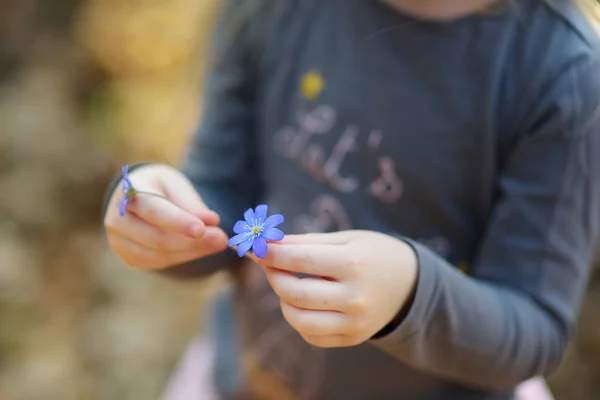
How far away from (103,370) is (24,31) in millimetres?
700

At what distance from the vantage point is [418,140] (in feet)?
1.55

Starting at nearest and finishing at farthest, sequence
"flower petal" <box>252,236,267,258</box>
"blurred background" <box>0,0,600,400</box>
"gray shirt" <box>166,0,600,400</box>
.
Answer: "flower petal" <box>252,236,267,258</box> → "gray shirt" <box>166,0,600,400</box> → "blurred background" <box>0,0,600,400</box>

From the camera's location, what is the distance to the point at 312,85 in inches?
19.9

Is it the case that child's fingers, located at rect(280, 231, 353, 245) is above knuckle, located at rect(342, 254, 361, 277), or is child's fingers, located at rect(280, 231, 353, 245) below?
above

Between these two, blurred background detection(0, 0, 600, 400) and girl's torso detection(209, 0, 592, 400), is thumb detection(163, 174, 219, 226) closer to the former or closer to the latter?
girl's torso detection(209, 0, 592, 400)

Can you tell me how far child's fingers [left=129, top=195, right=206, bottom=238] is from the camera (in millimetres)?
367

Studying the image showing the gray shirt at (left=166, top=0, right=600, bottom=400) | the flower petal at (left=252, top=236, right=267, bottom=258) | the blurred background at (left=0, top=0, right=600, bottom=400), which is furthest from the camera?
the blurred background at (left=0, top=0, right=600, bottom=400)

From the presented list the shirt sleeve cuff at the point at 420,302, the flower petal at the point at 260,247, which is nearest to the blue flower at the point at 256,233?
the flower petal at the point at 260,247

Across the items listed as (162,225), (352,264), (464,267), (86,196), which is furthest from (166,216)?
(86,196)

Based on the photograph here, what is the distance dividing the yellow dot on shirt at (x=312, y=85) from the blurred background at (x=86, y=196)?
258mm

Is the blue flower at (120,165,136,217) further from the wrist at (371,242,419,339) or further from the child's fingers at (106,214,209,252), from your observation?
the wrist at (371,242,419,339)

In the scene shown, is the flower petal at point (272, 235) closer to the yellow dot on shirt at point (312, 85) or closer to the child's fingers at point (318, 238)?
the child's fingers at point (318, 238)

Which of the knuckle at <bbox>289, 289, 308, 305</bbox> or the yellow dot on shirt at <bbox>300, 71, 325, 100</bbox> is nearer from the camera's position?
the knuckle at <bbox>289, 289, 308, 305</bbox>

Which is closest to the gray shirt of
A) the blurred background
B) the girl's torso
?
the girl's torso
